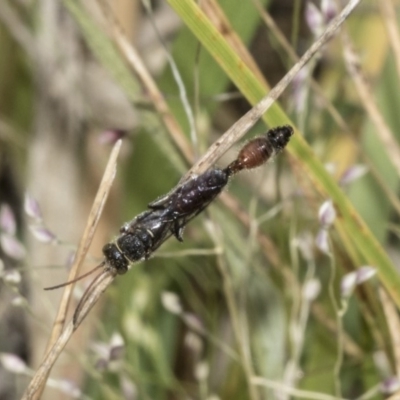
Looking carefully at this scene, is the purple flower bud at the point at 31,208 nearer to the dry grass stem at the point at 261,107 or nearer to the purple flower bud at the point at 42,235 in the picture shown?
the purple flower bud at the point at 42,235

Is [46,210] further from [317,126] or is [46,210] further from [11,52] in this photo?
[317,126]

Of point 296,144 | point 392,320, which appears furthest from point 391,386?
point 296,144

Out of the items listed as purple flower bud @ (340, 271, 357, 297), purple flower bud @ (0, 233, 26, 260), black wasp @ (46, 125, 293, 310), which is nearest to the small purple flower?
purple flower bud @ (340, 271, 357, 297)

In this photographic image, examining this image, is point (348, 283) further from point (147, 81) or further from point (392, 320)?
point (147, 81)

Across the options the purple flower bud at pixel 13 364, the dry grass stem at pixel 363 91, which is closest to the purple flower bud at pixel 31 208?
the purple flower bud at pixel 13 364

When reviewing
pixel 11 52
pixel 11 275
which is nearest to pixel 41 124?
pixel 11 52
